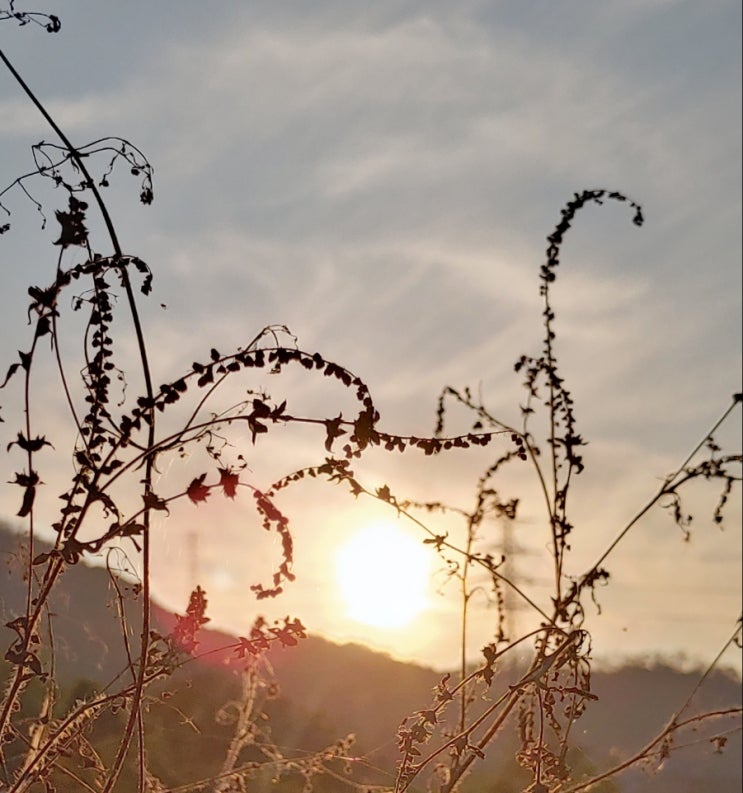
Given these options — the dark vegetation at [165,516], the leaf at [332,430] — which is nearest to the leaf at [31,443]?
the dark vegetation at [165,516]

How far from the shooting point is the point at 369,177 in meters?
2.19

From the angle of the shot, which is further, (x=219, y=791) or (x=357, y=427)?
(x=219, y=791)

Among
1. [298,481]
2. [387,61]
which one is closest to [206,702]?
[298,481]

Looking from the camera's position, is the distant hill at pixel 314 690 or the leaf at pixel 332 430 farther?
the distant hill at pixel 314 690

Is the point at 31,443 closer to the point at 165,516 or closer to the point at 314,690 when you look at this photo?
the point at 165,516

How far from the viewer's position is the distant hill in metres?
1.79

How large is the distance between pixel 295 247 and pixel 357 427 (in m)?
1.03

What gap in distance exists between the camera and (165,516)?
1.30m

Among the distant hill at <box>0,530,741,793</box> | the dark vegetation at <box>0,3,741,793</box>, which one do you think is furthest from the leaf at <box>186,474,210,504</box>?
the distant hill at <box>0,530,741,793</box>

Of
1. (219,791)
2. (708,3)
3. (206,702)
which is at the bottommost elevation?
(219,791)

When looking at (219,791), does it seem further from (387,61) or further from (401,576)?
(387,61)

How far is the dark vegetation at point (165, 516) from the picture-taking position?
3.97 feet

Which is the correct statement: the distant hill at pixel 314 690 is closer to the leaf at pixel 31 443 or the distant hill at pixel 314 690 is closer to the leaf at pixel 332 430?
the leaf at pixel 31 443

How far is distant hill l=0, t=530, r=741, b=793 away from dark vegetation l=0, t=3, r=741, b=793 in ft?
0.04
